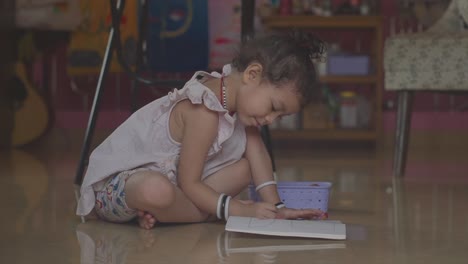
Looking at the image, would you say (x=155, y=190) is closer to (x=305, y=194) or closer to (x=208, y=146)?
(x=208, y=146)

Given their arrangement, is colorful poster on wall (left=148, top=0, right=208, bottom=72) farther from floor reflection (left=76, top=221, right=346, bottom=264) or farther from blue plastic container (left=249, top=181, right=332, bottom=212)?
floor reflection (left=76, top=221, right=346, bottom=264)

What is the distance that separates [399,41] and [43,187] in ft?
4.22

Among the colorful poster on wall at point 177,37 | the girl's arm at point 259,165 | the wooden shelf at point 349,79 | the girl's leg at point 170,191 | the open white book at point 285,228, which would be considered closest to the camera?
the open white book at point 285,228

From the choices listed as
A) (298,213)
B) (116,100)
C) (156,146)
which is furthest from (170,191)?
(116,100)

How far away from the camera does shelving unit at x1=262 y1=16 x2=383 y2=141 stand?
4613 millimetres

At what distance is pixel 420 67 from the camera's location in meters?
3.17

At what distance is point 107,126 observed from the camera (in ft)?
16.4

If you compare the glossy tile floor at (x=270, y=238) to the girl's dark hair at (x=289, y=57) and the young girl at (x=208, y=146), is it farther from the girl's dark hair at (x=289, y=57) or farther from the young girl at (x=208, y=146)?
the girl's dark hair at (x=289, y=57)

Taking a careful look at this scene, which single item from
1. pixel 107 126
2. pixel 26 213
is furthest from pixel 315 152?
pixel 26 213

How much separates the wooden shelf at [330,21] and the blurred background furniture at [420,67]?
4.33 ft

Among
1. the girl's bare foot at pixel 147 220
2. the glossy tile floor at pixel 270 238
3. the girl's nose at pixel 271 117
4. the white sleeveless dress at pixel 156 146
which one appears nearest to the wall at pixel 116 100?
the glossy tile floor at pixel 270 238

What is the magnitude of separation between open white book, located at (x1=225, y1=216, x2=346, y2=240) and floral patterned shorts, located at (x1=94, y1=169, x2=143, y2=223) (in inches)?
9.6

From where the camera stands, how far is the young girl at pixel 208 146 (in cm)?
181

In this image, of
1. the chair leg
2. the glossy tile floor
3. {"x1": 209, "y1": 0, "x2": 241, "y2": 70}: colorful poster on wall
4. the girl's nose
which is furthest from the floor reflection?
{"x1": 209, "y1": 0, "x2": 241, "y2": 70}: colorful poster on wall
